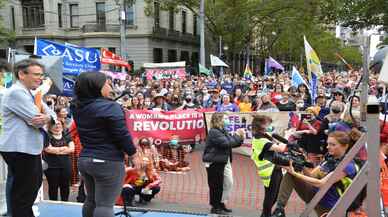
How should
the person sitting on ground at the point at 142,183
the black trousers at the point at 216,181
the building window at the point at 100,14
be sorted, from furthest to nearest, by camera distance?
the building window at the point at 100,14 < the person sitting on ground at the point at 142,183 < the black trousers at the point at 216,181

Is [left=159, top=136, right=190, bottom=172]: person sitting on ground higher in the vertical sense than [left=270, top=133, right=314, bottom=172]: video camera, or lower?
lower

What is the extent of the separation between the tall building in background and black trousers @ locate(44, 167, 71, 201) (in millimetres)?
37665

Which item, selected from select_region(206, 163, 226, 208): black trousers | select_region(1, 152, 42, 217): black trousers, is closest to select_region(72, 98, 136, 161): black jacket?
select_region(1, 152, 42, 217): black trousers

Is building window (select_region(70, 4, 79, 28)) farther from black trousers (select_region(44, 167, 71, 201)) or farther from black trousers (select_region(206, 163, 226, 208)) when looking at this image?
black trousers (select_region(206, 163, 226, 208))

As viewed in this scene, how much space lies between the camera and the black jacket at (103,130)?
4.05 metres

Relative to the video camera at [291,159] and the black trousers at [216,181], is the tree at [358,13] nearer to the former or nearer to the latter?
the black trousers at [216,181]

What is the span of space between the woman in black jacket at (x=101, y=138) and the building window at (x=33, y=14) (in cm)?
4544

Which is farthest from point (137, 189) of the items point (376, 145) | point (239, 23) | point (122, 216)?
point (239, 23)

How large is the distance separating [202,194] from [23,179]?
3.92 m

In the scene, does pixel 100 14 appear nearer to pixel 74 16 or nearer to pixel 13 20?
pixel 74 16

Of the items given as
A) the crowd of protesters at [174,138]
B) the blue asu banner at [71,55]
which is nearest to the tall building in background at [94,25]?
the crowd of protesters at [174,138]

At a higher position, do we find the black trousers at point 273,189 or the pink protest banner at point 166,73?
the pink protest banner at point 166,73

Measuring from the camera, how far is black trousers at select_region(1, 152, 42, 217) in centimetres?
449

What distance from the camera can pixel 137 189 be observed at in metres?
7.17
